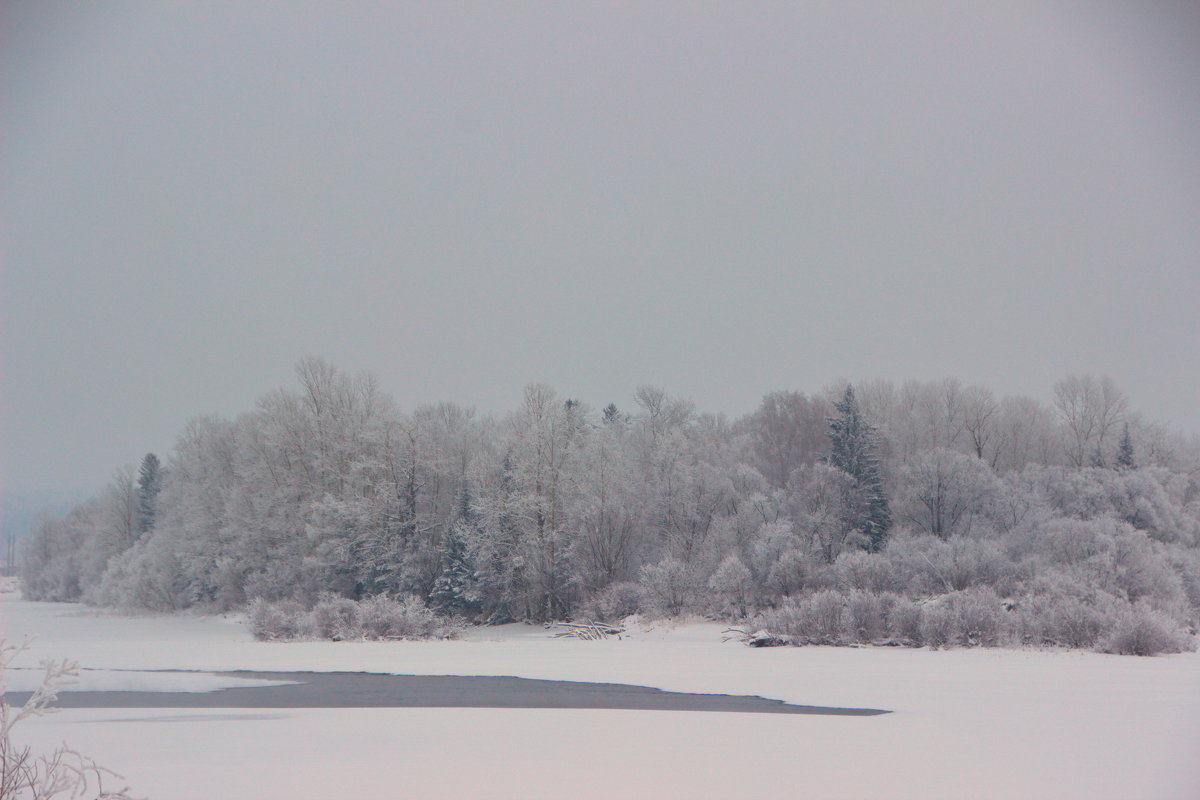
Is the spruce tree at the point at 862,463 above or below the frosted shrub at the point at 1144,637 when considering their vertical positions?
above

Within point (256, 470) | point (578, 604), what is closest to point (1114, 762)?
point (578, 604)

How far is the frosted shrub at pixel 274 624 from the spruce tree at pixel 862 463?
23.7 m

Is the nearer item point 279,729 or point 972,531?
point 279,729

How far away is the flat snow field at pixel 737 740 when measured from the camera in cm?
1109

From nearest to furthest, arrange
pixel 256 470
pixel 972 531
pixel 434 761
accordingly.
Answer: pixel 434 761
pixel 972 531
pixel 256 470

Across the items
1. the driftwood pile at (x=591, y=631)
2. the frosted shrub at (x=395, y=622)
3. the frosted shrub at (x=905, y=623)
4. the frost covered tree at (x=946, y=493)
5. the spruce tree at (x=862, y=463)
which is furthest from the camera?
the frost covered tree at (x=946, y=493)

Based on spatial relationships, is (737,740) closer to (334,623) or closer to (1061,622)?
(1061,622)

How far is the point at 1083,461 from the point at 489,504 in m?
34.9

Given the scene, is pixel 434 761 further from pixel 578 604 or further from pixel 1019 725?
pixel 578 604

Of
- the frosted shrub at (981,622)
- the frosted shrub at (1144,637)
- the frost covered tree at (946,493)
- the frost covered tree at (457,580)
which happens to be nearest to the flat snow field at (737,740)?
the frosted shrub at (1144,637)

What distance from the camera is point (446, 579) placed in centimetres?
4422

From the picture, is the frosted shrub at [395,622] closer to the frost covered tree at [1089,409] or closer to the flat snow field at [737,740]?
the flat snow field at [737,740]

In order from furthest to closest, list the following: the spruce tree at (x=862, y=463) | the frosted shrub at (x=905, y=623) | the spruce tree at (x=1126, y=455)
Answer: the spruce tree at (x=1126, y=455) → the spruce tree at (x=862, y=463) → the frosted shrub at (x=905, y=623)

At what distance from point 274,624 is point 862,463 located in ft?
85.1
